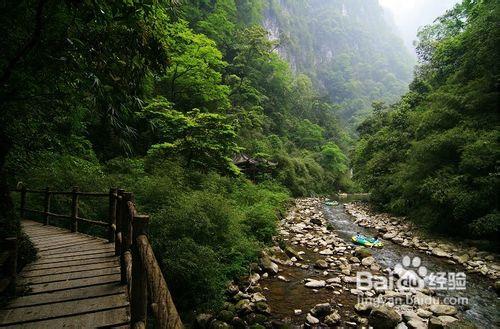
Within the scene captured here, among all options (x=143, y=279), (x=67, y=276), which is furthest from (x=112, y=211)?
(x=143, y=279)

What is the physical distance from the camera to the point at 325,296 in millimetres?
6039

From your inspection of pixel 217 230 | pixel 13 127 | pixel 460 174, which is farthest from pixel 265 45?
pixel 13 127

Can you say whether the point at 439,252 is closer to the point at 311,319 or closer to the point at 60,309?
the point at 311,319

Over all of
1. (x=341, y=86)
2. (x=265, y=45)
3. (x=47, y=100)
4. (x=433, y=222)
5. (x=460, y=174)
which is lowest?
(x=433, y=222)

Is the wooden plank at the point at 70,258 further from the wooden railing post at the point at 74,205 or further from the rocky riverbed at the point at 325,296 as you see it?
the rocky riverbed at the point at 325,296

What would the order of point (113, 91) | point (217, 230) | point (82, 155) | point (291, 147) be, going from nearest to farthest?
point (113, 91) → point (217, 230) → point (82, 155) → point (291, 147)

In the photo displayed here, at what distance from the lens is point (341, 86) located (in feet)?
254

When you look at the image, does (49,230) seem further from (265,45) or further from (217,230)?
(265,45)

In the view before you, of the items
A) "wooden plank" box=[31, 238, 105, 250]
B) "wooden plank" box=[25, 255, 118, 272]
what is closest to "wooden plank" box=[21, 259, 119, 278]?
"wooden plank" box=[25, 255, 118, 272]

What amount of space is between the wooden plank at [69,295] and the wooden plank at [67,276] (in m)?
0.36

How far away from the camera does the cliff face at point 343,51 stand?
67.2 m

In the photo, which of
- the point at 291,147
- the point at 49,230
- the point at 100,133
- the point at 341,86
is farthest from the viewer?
the point at 341,86

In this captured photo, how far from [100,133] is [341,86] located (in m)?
75.4

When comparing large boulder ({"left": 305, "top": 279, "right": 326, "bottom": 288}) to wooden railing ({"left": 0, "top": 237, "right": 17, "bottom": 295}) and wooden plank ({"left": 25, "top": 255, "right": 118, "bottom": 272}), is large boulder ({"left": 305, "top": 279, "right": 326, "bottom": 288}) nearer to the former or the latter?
Result: wooden plank ({"left": 25, "top": 255, "right": 118, "bottom": 272})
